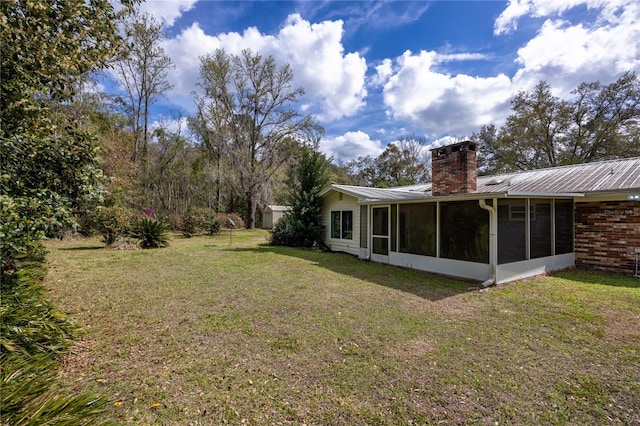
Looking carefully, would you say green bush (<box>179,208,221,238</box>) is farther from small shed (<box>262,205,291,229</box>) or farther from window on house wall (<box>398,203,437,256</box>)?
window on house wall (<box>398,203,437,256</box>)

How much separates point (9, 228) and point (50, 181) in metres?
0.84

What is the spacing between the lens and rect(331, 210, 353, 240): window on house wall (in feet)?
36.8

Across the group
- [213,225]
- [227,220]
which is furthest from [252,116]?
[213,225]

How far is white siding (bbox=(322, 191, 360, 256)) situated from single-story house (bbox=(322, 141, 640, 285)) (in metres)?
1.12

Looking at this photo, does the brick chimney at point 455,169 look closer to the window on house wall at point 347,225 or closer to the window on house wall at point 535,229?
the window on house wall at point 535,229

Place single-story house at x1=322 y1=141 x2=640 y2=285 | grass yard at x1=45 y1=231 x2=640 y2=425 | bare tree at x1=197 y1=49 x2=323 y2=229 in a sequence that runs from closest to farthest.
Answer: grass yard at x1=45 y1=231 x2=640 y2=425 < single-story house at x1=322 y1=141 x2=640 y2=285 < bare tree at x1=197 y1=49 x2=323 y2=229

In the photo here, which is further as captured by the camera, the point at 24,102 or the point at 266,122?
the point at 266,122

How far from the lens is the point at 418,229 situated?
→ 8.10m

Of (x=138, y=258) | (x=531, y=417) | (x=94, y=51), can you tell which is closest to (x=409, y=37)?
(x=94, y=51)

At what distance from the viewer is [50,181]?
3162mm

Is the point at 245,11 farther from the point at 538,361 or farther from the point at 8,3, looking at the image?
the point at 538,361

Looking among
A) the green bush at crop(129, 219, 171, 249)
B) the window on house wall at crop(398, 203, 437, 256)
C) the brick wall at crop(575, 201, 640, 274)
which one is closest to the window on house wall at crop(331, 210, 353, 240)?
the window on house wall at crop(398, 203, 437, 256)

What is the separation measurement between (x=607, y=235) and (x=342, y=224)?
25.9 feet

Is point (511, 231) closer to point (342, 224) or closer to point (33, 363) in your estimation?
point (342, 224)
